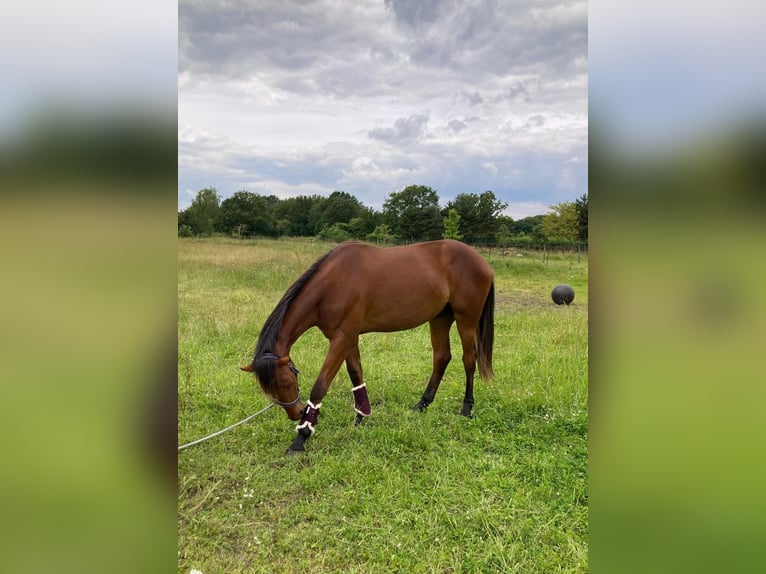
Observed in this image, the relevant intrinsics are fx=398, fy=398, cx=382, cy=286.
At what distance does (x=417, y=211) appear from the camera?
1291 centimetres

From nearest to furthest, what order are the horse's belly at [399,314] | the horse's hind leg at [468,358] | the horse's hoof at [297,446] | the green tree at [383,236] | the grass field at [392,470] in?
the grass field at [392,470] < the horse's hoof at [297,446] < the horse's belly at [399,314] < the horse's hind leg at [468,358] < the green tree at [383,236]

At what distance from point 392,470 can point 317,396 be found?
970mm

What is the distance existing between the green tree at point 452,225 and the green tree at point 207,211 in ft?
20.6

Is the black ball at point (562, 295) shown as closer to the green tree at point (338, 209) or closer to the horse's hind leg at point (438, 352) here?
the horse's hind leg at point (438, 352)

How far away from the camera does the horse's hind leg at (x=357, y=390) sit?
4139mm

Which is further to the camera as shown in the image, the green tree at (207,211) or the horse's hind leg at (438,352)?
the green tree at (207,211)

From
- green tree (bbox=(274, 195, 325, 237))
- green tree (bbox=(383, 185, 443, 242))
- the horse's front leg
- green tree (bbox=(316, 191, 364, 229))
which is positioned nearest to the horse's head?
the horse's front leg

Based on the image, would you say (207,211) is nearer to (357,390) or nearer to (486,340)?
(357,390)

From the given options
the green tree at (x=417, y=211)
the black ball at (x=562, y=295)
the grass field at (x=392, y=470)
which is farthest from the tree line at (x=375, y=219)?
the grass field at (x=392, y=470)

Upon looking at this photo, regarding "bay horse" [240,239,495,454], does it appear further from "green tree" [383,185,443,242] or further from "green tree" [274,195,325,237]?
"green tree" [274,195,325,237]

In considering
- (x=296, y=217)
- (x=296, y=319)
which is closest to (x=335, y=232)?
(x=296, y=217)
